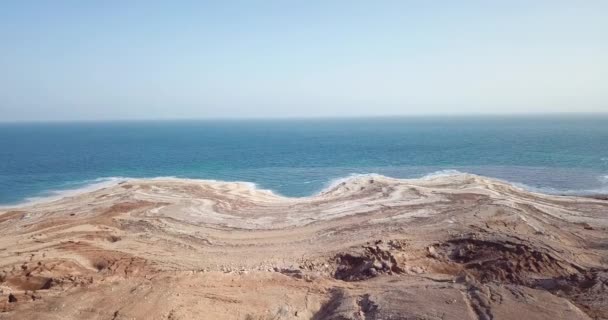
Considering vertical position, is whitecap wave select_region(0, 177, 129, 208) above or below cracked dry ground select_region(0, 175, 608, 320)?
below

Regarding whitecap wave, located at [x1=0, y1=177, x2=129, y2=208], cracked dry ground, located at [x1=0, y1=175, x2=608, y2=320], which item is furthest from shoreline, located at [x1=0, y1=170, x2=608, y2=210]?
cracked dry ground, located at [x1=0, y1=175, x2=608, y2=320]

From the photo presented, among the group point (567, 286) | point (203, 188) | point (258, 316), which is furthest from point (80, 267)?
point (567, 286)

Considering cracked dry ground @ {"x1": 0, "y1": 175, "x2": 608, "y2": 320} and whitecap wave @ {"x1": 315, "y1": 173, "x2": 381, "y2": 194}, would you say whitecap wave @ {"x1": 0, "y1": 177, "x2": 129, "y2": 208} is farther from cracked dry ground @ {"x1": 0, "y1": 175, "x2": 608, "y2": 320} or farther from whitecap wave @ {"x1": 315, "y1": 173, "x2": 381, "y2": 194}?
whitecap wave @ {"x1": 315, "y1": 173, "x2": 381, "y2": 194}

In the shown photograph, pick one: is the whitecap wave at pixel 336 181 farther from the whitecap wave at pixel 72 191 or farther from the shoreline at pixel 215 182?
the whitecap wave at pixel 72 191

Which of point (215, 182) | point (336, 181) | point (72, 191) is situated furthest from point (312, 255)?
point (72, 191)

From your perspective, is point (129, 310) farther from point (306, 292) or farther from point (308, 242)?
point (308, 242)

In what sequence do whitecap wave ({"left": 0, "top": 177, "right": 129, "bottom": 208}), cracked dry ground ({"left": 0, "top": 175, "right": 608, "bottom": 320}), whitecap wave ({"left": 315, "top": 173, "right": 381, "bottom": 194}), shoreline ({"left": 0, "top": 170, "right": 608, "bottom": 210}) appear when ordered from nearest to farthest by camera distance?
1. cracked dry ground ({"left": 0, "top": 175, "right": 608, "bottom": 320})
2. shoreline ({"left": 0, "top": 170, "right": 608, "bottom": 210})
3. whitecap wave ({"left": 0, "top": 177, "right": 129, "bottom": 208})
4. whitecap wave ({"left": 315, "top": 173, "right": 381, "bottom": 194})

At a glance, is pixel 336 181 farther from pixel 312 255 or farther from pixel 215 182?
pixel 312 255

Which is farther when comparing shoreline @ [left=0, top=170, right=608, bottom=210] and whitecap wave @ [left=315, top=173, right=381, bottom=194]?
whitecap wave @ [left=315, top=173, right=381, bottom=194]
